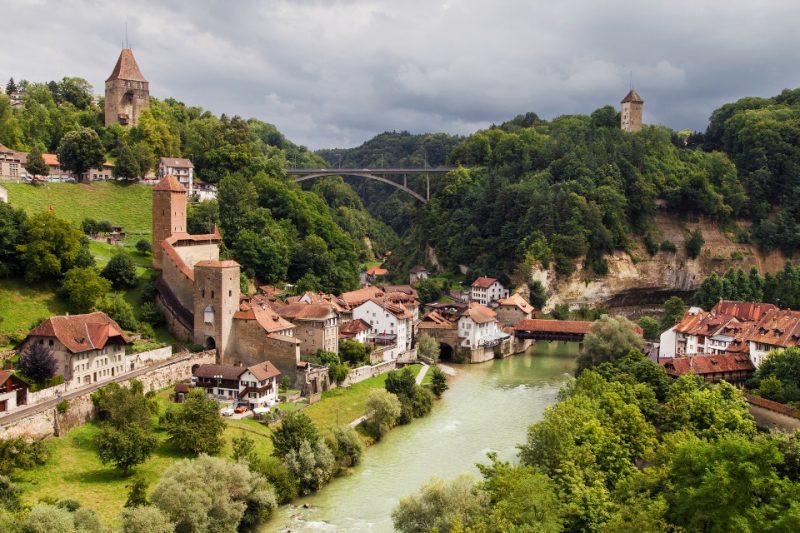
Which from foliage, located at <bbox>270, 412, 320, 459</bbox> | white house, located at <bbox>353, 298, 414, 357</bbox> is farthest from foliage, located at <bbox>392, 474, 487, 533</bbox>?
white house, located at <bbox>353, 298, 414, 357</bbox>

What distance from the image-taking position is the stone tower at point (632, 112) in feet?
335

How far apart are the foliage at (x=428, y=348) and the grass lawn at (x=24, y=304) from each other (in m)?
25.0

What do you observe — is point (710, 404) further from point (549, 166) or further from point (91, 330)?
point (549, 166)

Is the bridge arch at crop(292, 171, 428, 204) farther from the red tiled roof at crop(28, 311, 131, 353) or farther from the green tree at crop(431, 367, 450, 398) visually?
the red tiled roof at crop(28, 311, 131, 353)

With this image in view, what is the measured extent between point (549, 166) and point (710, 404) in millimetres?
59737

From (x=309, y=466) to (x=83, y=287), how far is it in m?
19.7

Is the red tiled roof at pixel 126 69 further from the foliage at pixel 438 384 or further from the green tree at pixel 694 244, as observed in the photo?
the green tree at pixel 694 244

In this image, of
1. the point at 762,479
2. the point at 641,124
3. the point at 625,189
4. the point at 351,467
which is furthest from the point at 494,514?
the point at 641,124

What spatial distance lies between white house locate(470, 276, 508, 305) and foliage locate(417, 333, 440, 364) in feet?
Result: 58.8

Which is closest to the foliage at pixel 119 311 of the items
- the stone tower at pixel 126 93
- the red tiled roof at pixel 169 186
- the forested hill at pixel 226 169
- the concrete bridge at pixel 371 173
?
the red tiled roof at pixel 169 186

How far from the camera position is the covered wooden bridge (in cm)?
6431

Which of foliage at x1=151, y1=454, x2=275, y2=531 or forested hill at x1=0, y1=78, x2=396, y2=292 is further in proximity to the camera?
forested hill at x1=0, y1=78, x2=396, y2=292

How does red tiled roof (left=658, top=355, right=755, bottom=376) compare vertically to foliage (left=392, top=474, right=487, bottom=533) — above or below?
above

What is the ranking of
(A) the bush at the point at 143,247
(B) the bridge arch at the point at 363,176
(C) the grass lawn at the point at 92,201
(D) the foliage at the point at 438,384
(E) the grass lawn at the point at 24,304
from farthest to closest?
(B) the bridge arch at the point at 363,176 → (C) the grass lawn at the point at 92,201 → (A) the bush at the point at 143,247 → (D) the foliage at the point at 438,384 → (E) the grass lawn at the point at 24,304
